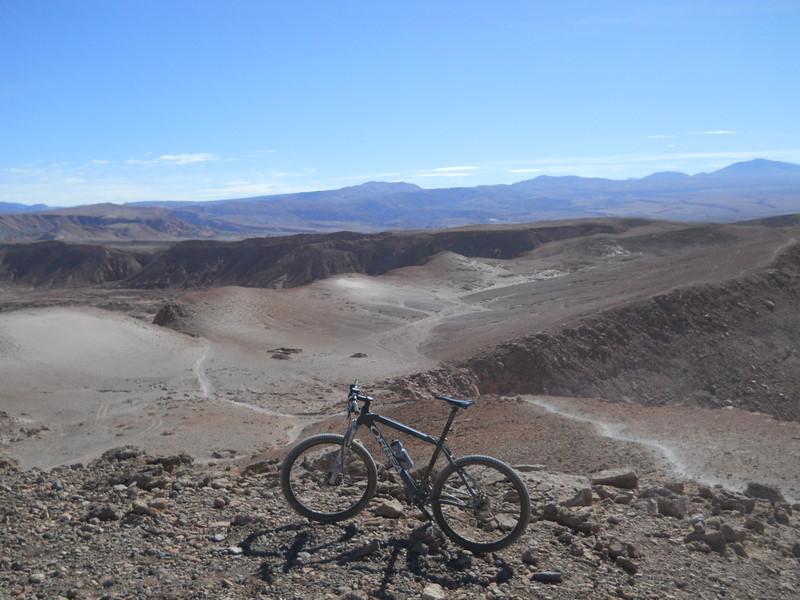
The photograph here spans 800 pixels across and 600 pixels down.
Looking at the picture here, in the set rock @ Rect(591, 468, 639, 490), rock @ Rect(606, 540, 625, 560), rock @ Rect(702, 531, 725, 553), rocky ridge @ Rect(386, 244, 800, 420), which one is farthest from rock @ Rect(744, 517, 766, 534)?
rocky ridge @ Rect(386, 244, 800, 420)

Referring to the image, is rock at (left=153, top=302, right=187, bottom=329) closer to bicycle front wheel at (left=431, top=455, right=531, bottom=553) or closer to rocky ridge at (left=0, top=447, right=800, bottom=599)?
rocky ridge at (left=0, top=447, right=800, bottom=599)

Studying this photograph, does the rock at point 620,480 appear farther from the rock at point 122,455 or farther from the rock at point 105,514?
the rock at point 122,455

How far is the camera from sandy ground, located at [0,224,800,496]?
10664 millimetres

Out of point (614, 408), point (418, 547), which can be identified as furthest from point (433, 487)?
point (614, 408)

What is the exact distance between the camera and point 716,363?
2244 centimetres

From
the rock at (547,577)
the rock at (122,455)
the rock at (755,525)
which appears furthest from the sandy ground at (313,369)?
the rock at (547,577)

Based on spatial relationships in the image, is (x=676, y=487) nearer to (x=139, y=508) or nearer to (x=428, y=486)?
(x=428, y=486)

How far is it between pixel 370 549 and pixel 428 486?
70 centimetres

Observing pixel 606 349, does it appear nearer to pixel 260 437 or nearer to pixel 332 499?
pixel 260 437

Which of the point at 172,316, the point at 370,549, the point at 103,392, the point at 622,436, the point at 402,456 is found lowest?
the point at 103,392

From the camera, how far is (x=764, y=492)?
7.47 meters

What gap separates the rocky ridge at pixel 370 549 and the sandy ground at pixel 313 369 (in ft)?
9.60

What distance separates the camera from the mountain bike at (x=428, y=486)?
5219 mm

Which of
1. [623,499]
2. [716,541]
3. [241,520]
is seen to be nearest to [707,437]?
[623,499]
